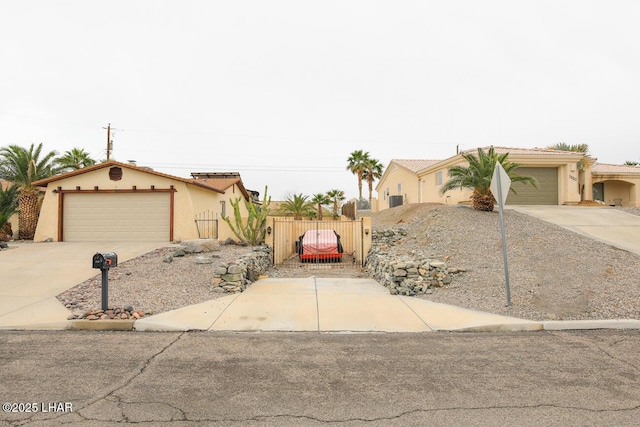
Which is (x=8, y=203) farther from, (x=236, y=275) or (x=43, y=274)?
(x=236, y=275)

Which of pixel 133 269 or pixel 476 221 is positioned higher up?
pixel 476 221

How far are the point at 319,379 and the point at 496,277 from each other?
257 inches

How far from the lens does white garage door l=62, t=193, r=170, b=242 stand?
16.2m

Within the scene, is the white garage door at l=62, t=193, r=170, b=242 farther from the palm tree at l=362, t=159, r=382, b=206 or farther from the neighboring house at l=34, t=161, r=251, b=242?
the palm tree at l=362, t=159, r=382, b=206

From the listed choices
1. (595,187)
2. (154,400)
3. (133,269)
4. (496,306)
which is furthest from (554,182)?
(154,400)

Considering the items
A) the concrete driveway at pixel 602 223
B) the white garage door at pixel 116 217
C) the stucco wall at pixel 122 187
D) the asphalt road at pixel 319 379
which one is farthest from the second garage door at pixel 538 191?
the white garage door at pixel 116 217

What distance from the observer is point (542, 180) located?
21.4 m

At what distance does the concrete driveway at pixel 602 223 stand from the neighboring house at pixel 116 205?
15623mm

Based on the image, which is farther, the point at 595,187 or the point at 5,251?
the point at 595,187

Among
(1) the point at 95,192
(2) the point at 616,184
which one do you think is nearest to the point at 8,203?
(1) the point at 95,192

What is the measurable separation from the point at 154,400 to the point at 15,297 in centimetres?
663

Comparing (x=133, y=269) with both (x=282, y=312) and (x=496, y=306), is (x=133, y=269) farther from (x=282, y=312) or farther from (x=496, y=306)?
(x=496, y=306)

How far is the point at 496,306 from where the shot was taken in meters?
7.42

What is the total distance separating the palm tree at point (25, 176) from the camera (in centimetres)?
1750
